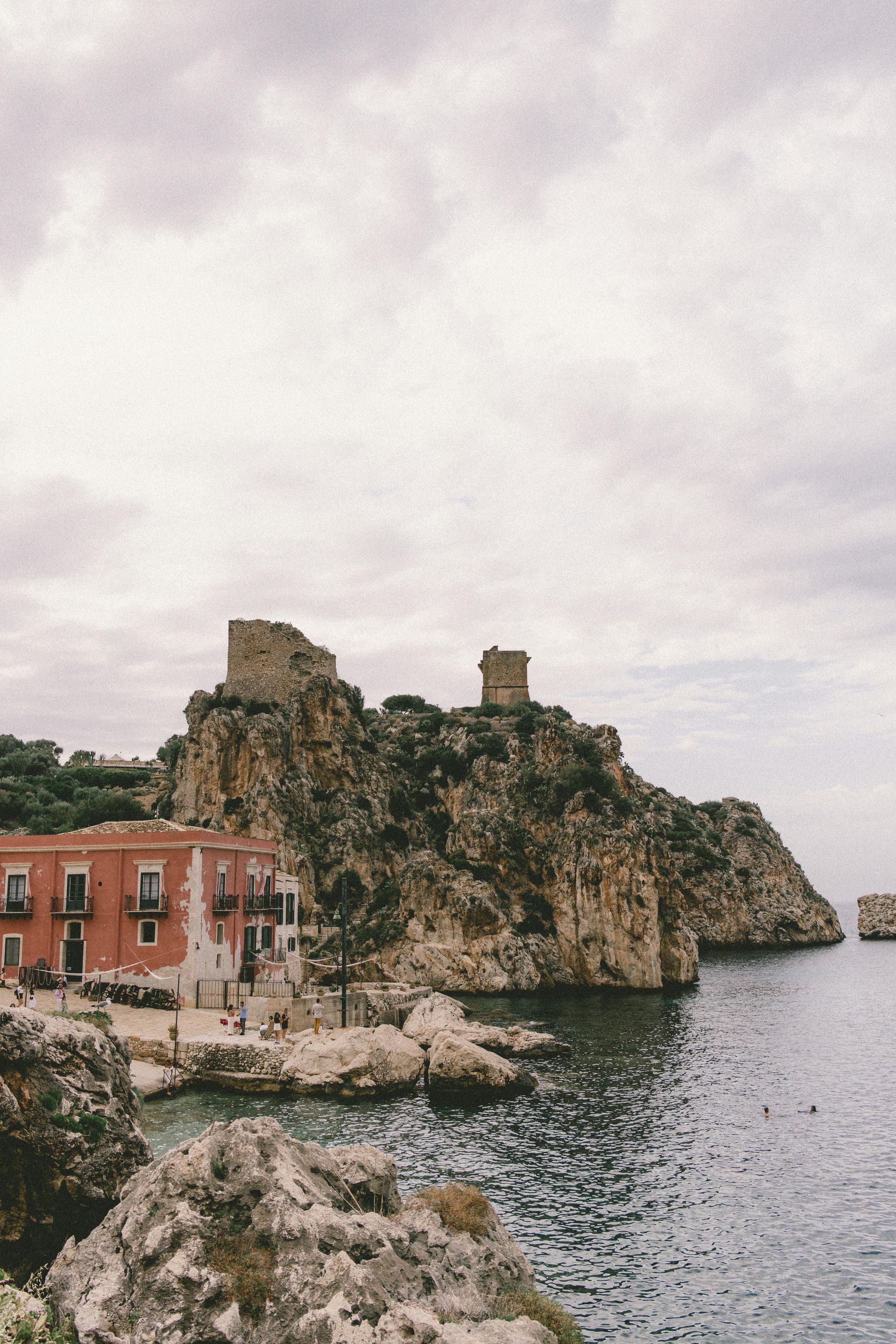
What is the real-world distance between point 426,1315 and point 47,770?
10025 centimetres

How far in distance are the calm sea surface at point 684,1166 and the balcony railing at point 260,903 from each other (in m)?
13.6

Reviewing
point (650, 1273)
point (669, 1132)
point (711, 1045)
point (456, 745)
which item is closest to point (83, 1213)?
point (650, 1273)

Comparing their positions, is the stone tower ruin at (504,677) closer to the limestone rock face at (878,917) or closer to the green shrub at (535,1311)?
the limestone rock face at (878,917)

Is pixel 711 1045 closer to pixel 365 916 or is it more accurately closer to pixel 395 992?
pixel 395 992

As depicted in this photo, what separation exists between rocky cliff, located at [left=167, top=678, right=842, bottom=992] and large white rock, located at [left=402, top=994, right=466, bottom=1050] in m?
14.9

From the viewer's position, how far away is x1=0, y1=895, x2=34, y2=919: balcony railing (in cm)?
3978

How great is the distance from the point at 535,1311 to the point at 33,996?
26.3m

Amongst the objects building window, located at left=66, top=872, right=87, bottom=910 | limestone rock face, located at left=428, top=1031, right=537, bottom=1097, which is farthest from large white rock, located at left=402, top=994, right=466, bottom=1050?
building window, located at left=66, top=872, right=87, bottom=910

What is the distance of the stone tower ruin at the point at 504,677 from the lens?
106 meters

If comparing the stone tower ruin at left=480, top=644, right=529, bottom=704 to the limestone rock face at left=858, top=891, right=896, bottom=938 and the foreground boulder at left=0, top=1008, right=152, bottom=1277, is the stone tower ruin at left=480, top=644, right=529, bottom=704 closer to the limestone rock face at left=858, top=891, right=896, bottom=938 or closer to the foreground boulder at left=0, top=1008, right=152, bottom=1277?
the limestone rock face at left=858, top=891, right=896, bottom=938

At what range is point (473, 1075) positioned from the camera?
103 ft

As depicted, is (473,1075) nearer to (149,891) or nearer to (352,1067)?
(352,1067)

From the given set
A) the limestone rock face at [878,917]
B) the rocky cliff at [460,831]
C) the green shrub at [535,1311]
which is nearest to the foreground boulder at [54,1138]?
the green shrub at [535,1311]

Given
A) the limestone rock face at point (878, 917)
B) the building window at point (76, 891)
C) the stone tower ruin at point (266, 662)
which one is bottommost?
the limestone rock face at point (878, 917)
